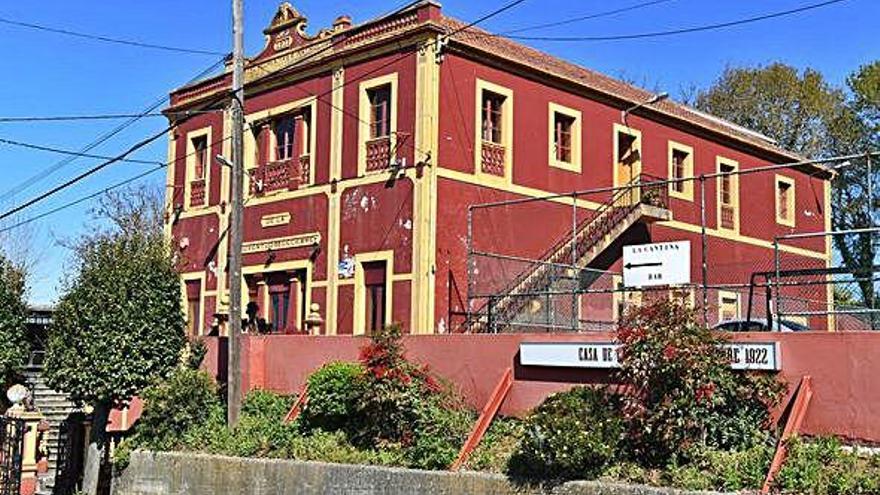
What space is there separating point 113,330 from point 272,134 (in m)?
8.71

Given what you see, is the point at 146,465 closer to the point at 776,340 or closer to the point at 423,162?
the point at 423,162

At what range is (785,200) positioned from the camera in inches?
1307

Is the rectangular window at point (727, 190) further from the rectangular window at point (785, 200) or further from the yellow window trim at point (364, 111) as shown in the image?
the yellow window trim at point (364, 111)

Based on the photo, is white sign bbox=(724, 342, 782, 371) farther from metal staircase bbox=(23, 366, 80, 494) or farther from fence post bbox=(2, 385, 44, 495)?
metal staircase bbox=(23, 366, 80, 494)

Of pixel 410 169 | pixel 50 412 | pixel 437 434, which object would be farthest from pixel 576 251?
pixel 50 412

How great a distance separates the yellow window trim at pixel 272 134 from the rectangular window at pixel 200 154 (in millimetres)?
2187

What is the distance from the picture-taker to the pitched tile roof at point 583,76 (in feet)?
77.9

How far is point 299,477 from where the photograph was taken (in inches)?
667

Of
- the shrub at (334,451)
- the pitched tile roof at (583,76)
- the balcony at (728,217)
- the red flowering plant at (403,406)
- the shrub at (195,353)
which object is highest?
the pitched tile roof at (583,76)

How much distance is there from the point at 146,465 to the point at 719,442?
446 inches

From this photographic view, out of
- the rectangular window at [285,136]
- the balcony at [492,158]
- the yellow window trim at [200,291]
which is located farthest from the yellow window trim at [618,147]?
the yellow window trim at [200,291]

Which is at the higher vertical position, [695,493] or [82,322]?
[82,322]

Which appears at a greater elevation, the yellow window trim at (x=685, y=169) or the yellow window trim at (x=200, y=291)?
the yellow window trim at (x=685, y=169)

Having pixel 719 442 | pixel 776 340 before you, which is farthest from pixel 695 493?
pixel 776 340
